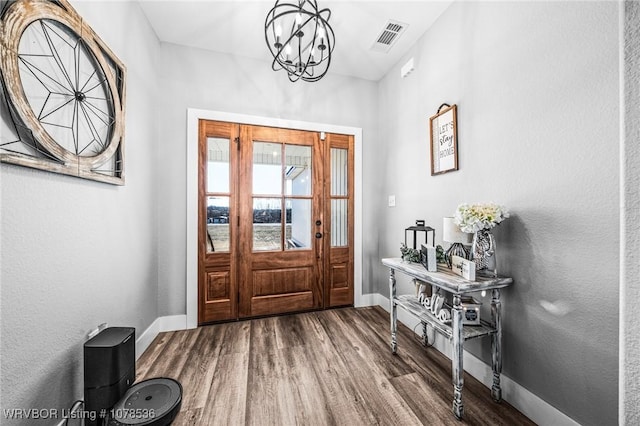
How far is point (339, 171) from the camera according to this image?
3064 mm

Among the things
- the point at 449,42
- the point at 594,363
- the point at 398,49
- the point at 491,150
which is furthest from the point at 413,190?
the point at 594,363

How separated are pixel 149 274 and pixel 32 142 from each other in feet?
4.93

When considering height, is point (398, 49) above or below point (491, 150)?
above

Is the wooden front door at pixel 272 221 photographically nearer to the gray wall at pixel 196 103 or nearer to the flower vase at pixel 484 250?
the gray wall at pixel 196 103

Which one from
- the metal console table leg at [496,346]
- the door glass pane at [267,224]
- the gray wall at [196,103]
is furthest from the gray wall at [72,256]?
the metal console table leg at [496,346]

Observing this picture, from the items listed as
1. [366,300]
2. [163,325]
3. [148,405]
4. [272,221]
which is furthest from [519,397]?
[163,325]

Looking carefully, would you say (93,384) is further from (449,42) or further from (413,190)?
(449,42)

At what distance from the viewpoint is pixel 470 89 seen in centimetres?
186

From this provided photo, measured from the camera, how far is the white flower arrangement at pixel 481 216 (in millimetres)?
1481

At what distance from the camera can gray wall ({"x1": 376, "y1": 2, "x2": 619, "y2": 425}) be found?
1160mm

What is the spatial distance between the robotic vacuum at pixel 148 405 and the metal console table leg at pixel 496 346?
180 centimetres

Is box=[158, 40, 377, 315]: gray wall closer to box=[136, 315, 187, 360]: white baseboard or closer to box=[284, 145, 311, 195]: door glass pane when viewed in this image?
box=[136, 315, 187, 360]: white baseboard

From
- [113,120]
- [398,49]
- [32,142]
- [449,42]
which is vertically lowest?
[32,142]

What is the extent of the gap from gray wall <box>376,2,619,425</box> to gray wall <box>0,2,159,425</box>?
8.14 feet
